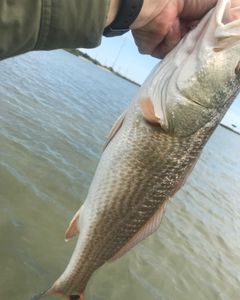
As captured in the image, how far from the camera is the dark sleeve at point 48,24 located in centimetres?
162

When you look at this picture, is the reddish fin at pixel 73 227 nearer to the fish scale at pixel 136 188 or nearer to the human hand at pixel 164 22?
the fish scale at pixel 136 188

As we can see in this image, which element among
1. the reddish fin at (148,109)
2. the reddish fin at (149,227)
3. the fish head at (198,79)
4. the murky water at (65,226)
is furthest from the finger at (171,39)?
the murky water at (65,226)

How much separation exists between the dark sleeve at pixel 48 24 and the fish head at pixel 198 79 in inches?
23.2

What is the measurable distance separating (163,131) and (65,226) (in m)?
5.21

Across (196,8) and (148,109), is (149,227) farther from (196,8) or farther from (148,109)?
(196,8)

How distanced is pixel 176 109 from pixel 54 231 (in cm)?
503

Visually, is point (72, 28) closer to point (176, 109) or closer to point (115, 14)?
point (115, 14)

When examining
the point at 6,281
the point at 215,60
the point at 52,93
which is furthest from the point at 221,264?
the point at 52,93

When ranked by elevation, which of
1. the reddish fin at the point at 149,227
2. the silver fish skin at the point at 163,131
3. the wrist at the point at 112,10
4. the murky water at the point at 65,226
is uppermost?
the wrist at the point at 112,10

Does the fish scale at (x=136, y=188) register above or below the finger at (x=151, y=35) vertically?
below

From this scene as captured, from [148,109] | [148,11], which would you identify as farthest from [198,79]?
[148,11]

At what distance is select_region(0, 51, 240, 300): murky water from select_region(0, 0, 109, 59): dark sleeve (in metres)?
4.17

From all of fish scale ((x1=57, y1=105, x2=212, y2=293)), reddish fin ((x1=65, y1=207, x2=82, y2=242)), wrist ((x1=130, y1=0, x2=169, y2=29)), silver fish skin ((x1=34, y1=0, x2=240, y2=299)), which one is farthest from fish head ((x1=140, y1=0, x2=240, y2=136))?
reddish fin ((x1=65, y1=207, x2=82, y2=242))

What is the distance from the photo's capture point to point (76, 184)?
9.47 meters
